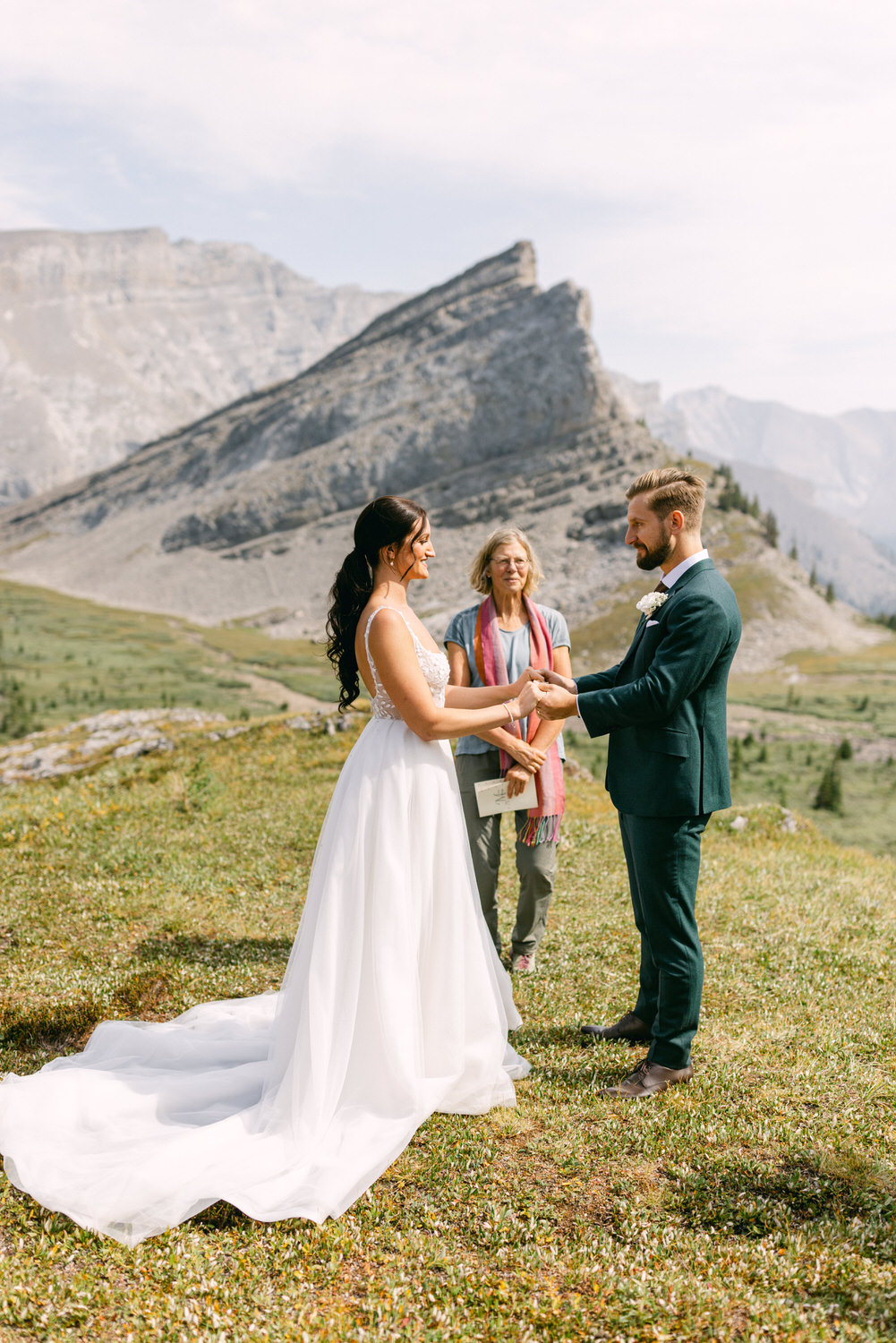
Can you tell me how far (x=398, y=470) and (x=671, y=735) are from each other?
161 metres

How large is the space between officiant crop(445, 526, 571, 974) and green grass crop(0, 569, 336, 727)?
40.5m

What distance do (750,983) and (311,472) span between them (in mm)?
163944

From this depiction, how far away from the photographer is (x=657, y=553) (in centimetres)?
681

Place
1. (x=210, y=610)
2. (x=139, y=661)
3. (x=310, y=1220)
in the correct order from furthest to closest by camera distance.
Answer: (x=210, y=610) < (x=139, y=661) < (x=310, y=1220)

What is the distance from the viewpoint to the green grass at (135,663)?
53000 millimetres

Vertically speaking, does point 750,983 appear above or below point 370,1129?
below

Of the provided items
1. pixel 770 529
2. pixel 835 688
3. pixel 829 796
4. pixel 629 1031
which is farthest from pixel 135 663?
pixel 770 529

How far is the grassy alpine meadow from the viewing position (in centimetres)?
449

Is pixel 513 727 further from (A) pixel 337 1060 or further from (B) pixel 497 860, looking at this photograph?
(A) pixel 337 1060

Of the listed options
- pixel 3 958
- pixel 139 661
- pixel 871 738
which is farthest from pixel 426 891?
pixel 139 661

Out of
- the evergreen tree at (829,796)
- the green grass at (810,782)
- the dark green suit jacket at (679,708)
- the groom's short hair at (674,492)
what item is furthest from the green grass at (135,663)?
the groom's short hair at (674,492)

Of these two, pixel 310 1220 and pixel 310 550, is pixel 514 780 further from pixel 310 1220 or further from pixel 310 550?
pixel 310 550

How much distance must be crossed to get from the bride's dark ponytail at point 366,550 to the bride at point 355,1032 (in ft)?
0.05

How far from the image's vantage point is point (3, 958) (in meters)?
9.27
